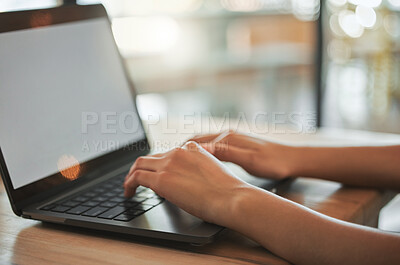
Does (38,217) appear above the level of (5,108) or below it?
below

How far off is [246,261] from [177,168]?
0.17m

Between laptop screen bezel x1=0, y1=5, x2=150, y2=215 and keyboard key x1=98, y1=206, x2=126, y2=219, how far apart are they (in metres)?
0.12

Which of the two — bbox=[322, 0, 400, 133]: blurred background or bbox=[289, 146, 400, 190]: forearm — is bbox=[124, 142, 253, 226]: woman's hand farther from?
bbox=[322, 0, 400, 133]: blurred background

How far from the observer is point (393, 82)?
8.33 feet

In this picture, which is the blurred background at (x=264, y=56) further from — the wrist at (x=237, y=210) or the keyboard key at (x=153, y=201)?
the wrist at (x=237, y=210)

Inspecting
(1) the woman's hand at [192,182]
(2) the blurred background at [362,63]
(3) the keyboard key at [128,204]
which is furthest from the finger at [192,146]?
(2) the blurred background at [362,63]

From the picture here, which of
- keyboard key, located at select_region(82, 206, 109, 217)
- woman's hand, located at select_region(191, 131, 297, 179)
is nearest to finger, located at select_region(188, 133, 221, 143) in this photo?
woman's hand, located at select_region(191, 131, 297, 179)

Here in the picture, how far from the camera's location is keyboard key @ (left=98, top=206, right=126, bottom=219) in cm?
64

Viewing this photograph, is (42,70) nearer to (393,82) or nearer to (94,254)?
(94,254)

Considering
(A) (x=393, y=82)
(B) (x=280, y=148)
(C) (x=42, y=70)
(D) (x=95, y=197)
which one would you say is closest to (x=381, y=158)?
(B) (x=280, y=148)

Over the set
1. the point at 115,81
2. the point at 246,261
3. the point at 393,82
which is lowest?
the point at 393,82

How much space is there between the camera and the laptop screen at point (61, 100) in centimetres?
72

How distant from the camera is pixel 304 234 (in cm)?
57

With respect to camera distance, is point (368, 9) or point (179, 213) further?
point (368, 9)
